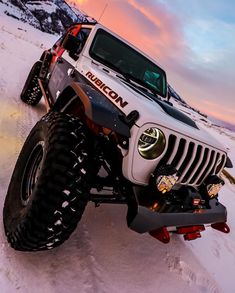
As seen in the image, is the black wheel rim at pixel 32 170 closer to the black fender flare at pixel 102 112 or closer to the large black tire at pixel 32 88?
the black fender flare at pixel 102 112

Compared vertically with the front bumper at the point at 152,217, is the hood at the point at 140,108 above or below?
above

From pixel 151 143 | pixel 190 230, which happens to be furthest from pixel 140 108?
pixel 190 230

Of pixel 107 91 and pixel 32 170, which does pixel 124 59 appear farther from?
pixel 32 170

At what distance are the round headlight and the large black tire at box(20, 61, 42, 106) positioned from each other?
430 centimetres

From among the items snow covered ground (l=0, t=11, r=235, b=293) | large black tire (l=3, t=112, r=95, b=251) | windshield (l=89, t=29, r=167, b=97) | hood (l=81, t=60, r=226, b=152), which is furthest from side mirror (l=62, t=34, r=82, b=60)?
large black tire (l=3, t=112, r=95, b=251)

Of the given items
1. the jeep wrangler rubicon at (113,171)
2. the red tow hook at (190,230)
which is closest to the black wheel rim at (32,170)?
the jeep wrangler rubicon at (113,171)

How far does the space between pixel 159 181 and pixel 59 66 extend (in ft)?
10.6

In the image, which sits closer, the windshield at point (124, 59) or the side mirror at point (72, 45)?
the side mirror at point (72, 45)

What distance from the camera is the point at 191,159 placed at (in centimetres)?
289

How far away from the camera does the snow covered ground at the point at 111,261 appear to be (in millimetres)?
2514

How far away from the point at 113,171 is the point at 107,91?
812mm

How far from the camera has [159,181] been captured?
2609 millimetres

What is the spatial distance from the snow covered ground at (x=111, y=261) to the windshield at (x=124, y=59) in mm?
1680

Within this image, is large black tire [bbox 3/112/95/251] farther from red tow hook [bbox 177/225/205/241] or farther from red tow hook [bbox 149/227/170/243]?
red tow hook [bbox 177/225/205/241]
